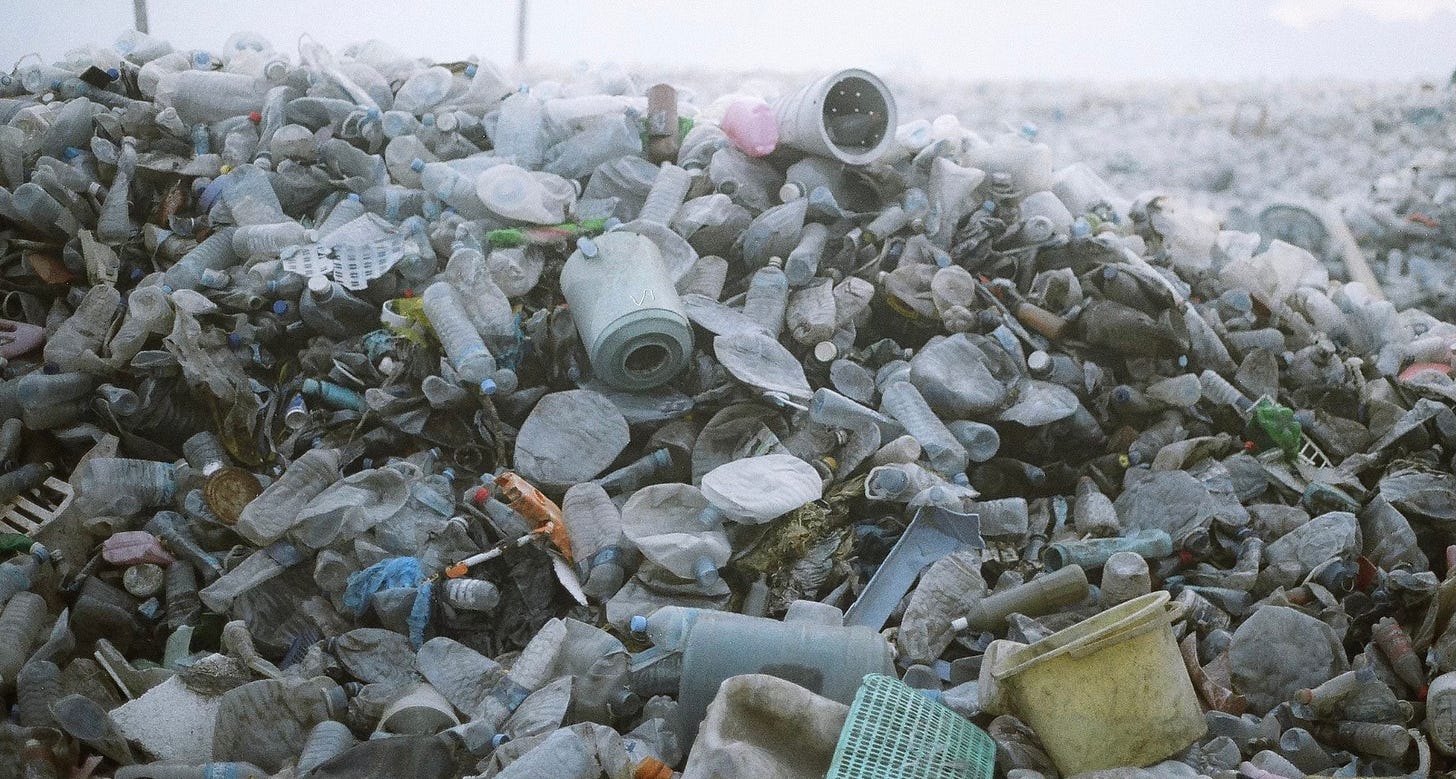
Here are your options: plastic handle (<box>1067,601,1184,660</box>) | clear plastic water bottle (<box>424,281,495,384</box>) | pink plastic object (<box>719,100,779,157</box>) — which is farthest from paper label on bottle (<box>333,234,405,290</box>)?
plastic handle (<box>1067,601,1184,660</box>)

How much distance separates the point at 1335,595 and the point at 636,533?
5.76 feet

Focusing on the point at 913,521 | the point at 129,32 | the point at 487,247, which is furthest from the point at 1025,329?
the point at 129,32

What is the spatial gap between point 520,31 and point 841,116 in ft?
10.7

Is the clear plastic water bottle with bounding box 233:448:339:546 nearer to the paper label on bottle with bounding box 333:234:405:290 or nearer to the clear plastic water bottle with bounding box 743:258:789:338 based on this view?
the paper label on bottle with bounding box 333:234:405:290

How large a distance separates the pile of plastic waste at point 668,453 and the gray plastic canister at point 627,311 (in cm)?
2

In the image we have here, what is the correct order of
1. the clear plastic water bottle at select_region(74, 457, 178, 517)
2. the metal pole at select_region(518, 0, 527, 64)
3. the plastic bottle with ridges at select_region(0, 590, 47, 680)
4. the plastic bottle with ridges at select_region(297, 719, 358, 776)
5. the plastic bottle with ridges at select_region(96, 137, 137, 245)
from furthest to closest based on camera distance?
the metal pole at select_region(518, 0, 527, 64), the plastic bottle with ridges at select_region(96, 137, 137, 245), the clear plastic water bottle at select_region(74, 457, 178, 517), the plastic bottle with ridges at select_region(0, 590, 47, 680), the plastic bottle with ridges at select_region(297, 719, 358, 776)

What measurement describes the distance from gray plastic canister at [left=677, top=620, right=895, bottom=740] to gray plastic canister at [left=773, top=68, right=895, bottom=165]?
1.84 m

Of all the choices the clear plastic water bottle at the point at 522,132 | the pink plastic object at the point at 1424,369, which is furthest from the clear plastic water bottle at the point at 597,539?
the pink plastic object at the point at 1424,369

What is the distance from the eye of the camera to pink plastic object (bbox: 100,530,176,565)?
2408 millimetres

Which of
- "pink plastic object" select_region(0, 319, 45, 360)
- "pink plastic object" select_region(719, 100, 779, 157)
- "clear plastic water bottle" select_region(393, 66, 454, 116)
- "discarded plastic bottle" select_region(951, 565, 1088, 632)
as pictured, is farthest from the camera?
"clear plastic water bottle" select_region(393, 66, 454, 116)

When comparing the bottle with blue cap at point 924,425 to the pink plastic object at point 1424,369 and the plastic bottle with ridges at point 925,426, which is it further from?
the pink plastic object at point 1424,369

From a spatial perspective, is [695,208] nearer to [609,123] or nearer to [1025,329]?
[609,123]

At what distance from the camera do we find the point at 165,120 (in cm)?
351

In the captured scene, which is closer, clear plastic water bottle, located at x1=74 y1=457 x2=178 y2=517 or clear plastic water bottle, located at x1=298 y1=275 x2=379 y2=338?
clear plastic water bottle, located at x1=74 y1=457 x2=178 y2=517
